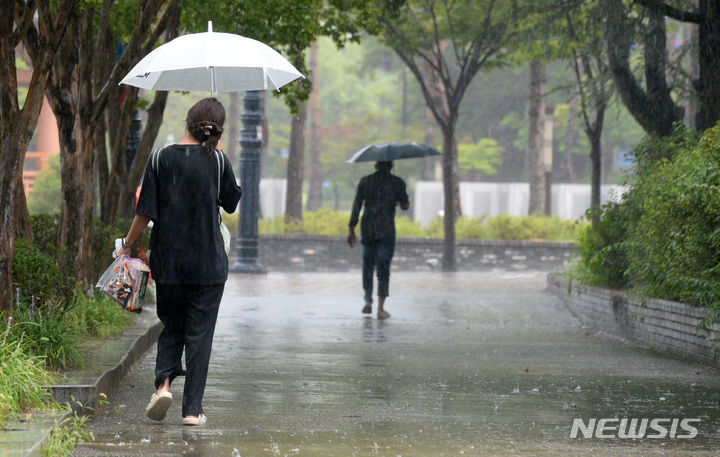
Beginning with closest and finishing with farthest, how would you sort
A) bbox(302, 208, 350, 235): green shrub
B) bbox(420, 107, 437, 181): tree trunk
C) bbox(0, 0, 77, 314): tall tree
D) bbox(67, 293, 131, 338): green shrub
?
bbox(0, 0, 77, 314): tall tree, bbox(67, 293, 131, 338): green shrub, bbox(302, 208, 350, 235): green shrub, bbox(420, 107, 437, 181): tree trunk

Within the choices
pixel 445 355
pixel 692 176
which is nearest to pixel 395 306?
pixel 445 355

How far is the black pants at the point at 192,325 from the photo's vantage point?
6895 mm

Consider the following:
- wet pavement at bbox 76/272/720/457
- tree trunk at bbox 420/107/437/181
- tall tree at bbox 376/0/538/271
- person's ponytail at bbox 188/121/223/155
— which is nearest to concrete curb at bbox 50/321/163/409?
wet pavement at bbox 76/272/720/457

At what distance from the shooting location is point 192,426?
6855 mm

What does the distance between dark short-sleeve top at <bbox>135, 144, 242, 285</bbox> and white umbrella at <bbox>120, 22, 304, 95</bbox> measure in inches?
43.1

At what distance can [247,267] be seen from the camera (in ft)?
79.4

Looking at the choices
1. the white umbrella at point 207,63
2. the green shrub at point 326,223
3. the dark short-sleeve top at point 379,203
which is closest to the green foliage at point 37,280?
the white umbrella at point 207,63

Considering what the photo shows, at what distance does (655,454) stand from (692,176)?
4.36 meters

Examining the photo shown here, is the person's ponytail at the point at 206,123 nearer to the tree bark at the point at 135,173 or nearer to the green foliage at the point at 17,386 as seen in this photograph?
the green foliage at the point at 17,386

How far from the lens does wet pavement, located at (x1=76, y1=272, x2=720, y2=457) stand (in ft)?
21.0

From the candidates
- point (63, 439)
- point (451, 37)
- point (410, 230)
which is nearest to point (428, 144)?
point (410, 230)

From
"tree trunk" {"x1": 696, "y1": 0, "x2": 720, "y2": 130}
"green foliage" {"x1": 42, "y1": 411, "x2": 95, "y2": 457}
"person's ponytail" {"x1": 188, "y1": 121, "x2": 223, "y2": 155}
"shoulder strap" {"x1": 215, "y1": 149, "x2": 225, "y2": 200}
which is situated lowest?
"green foliage" {"x1": 42, "y1": 411, "x2": 95, "y2": 457}

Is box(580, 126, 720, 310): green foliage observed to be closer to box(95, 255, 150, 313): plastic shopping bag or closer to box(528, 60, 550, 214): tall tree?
box(95, 255, 150, 313): plastic shopping bag

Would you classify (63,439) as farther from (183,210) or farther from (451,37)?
(451,37)
